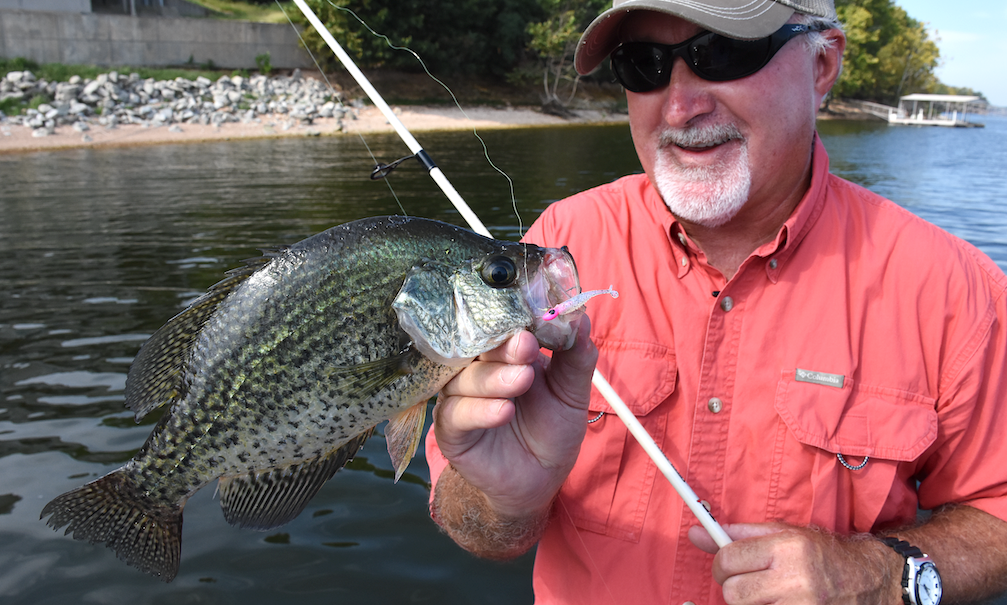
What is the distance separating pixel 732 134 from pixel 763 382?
2.99 feet

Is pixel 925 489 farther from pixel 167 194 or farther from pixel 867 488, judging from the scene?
pixel 167 194

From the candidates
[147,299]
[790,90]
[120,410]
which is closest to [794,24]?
[790,90]

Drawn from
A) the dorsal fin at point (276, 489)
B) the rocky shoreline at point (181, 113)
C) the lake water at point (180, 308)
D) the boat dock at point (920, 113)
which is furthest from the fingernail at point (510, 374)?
the boat dock at point (920, 113)

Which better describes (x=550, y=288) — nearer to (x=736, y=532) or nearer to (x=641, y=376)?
(x=641, y=376)

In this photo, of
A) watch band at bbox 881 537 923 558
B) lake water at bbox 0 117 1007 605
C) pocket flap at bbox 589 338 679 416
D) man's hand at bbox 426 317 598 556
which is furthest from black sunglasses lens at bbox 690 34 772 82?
lake water at bbox 0 117 1007 605

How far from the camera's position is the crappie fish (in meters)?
1.80

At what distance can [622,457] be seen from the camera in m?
2.43

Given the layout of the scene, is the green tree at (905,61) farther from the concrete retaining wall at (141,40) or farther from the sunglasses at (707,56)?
the sunglasses at (707,56)

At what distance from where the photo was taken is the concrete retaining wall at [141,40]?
3234cm

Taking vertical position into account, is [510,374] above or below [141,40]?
below

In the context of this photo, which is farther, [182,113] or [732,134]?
A: [182,113]

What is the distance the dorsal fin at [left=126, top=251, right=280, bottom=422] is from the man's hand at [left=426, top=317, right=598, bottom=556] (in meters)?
0.68

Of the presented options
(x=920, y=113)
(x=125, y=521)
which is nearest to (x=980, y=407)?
(x=125, y=521)

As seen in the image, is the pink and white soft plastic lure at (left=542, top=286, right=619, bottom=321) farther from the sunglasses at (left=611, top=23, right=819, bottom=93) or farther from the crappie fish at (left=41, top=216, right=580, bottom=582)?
the sunglasses at (left=611, top=23, right=819, bottom=93)
